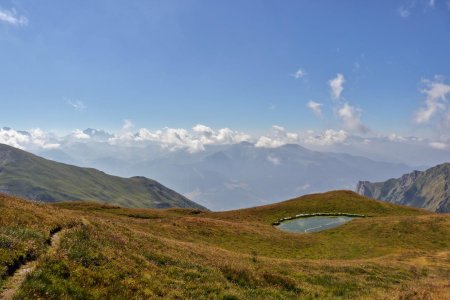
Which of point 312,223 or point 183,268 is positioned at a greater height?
point 312,223

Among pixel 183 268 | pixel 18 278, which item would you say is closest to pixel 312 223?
pixel 183 268

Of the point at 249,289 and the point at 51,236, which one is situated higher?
the point at 51,236

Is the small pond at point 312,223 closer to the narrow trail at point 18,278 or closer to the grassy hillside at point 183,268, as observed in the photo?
the grassy hillside at point 183,268

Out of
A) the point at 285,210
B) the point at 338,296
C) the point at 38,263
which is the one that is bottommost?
the point at 338,296

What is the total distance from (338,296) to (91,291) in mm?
15598

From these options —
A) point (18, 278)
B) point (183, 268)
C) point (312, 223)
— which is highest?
point (312, 223)

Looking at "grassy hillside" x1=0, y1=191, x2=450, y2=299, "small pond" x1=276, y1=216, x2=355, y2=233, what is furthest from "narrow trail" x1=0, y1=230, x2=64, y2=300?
"small pond" x1=276, y1=216, x2=355, y2=233

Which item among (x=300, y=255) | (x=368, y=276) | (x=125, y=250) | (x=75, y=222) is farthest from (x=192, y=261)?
(x=300, y=255)

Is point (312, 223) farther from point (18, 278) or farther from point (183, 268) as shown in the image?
point (18, 278)

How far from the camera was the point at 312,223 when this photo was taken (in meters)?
80.9

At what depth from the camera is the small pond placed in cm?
7556

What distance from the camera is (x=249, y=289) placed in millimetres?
21406

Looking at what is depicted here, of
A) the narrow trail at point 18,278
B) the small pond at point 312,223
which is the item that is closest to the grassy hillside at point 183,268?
the narrow trail at point 18,278

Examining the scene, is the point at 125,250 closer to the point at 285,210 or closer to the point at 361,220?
the point at 361,220
